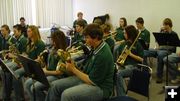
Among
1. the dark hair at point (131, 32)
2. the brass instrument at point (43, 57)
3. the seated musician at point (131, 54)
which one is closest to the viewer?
the brass instrument at point (43, 57)

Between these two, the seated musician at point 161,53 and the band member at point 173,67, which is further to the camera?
the seated musician at point 161,53

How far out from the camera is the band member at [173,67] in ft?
17.3

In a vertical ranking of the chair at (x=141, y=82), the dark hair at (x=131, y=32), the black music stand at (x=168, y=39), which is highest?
the dark hair at (x=131, y=32)

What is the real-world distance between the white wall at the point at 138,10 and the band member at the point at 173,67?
1.40 m

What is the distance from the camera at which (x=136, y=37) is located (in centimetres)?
425

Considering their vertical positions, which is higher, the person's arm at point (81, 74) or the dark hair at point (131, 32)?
the dark hair at point (131, 32)

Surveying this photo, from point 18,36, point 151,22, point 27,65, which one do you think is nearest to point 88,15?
point 151,22

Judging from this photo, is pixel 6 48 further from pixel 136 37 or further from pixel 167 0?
pixel 167 0

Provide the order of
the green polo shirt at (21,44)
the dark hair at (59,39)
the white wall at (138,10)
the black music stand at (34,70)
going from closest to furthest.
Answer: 1. the black music stand at (34,70)
2. the dark hair at (59,39)
3. the green polo shirt at (21,44)
4. the white wall at (138,10)

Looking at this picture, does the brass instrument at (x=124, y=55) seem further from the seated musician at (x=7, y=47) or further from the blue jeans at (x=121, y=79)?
the seated musician at (x=7, y=47)

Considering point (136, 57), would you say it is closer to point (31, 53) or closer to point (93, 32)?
point (93, 32)

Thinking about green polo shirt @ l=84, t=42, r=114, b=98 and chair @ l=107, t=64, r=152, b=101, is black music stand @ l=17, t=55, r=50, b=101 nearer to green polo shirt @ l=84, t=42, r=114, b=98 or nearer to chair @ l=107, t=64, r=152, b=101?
green polo shirt @ l=84, t=42, r=114, b=98

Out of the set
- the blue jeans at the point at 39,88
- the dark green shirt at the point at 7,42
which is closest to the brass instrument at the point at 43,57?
the blue jeans at the point at 39,88

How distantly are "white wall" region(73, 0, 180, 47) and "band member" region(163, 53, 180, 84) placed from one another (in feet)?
4.59
